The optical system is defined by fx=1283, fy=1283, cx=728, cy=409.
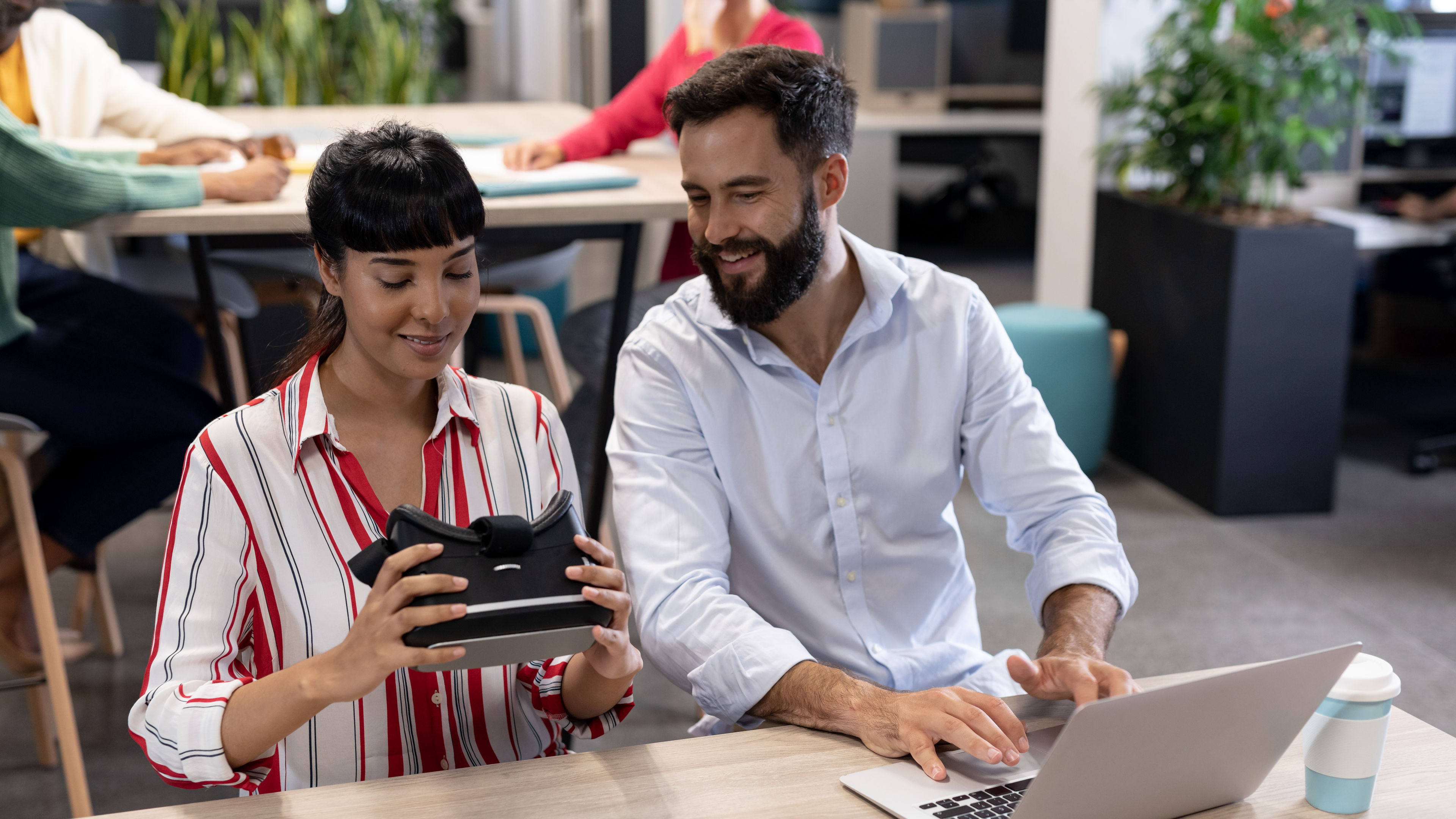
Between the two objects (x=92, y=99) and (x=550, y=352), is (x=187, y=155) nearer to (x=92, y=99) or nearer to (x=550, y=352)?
(x=92, y=99)

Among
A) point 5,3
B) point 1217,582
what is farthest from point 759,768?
point 1217,582

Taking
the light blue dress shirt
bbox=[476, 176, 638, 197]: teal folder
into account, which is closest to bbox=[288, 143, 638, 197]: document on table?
bbox=[476, 176, 638, 197]: teal folder

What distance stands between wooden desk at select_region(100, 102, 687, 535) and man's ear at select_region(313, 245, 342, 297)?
0.30 m

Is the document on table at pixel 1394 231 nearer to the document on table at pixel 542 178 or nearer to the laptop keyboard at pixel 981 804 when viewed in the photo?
the document on table at pixel 542 178

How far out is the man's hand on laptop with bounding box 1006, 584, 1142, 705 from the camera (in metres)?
1.10

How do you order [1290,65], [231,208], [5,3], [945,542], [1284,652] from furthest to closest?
[1290,65] < [1284,652] < [5,3] < [231,208] < [945,542]

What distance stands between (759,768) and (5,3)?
1.90 m

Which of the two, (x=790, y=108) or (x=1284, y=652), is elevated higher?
(x=790, y=108)

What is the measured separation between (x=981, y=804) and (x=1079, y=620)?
0.42m

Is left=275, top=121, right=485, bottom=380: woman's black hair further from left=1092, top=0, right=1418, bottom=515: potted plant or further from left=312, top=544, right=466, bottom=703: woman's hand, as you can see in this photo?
left=1092, top=0, right=1418, bottom=515: potted plant

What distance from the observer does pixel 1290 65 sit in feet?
11.9

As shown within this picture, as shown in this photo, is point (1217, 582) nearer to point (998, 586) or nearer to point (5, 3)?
point (998, 586)

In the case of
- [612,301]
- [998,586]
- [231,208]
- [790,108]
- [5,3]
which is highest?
[5,3]

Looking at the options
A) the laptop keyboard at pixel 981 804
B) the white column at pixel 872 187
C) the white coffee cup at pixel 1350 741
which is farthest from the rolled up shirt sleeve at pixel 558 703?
the white column at pixel 872 187
